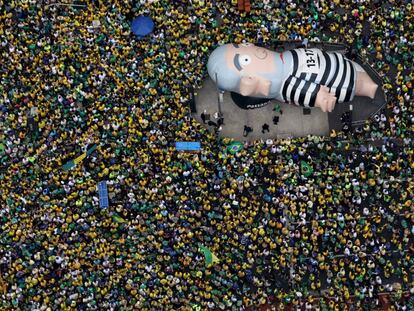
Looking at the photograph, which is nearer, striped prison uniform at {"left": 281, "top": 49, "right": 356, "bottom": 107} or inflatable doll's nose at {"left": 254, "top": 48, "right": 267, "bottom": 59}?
inflatable doll's nose at {"left": 254, "top": 48, "right": 267, "bottom": 59}

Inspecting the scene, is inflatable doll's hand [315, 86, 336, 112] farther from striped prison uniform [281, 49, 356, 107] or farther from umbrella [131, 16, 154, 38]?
umbrella [131, 16, 154, 38]

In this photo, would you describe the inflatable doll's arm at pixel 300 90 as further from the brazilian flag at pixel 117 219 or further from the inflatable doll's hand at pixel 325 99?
the brazilian flag at pixel 117 219

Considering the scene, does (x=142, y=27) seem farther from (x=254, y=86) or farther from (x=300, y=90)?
(x=300, y=90)

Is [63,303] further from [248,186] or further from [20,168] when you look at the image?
[248,186]

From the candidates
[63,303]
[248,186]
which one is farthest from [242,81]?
[63,303]

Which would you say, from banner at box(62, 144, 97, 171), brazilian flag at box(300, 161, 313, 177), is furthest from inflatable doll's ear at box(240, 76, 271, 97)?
banner at box(62, 144, 97, 171)

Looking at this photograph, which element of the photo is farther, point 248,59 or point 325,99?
point 325,99

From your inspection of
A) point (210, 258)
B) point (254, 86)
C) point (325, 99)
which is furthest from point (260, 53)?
point (210, 258)

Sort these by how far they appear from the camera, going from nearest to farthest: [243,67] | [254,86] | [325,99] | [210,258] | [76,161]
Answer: [210,258]
[243,67]
[254,86]
[325,99]
[76,161]

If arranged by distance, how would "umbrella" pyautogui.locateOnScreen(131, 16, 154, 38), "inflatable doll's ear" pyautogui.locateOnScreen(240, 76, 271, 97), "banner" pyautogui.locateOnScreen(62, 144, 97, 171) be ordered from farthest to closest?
1. "umbrella" pyautogui.locateOnScreen(131, 16, 154, 38)
2. "banner" pyautogui.locateOnScreen(62, 144, 97, 171)
3. "inflatable doll's ear" pyautogui.locateOnScreen(240, 76, 271, 97)
